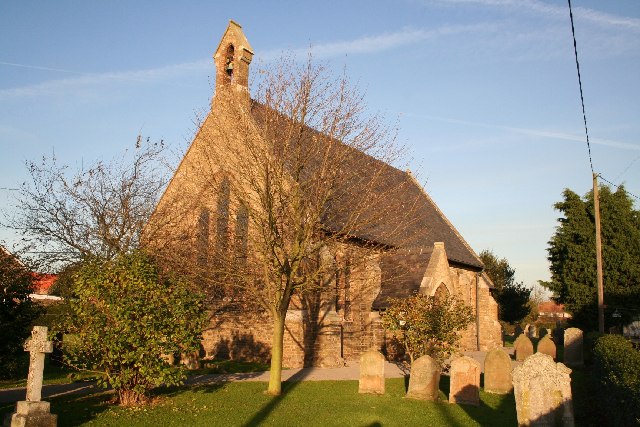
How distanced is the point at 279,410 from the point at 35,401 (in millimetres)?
4857

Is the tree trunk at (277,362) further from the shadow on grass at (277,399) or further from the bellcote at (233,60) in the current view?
the bellcote at (233,60)

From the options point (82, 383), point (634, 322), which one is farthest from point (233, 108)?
point (634, 322)

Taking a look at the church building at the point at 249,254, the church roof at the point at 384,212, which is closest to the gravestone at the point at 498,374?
the church building at the point at 249,254

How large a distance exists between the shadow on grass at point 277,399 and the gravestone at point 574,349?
10712mm

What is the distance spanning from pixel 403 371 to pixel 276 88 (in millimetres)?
10772

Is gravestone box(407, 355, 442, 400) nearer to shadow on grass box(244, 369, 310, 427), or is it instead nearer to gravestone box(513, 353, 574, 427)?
shadow on grass box(244, 369, 310, 427)

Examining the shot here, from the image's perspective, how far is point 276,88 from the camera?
54.0ft

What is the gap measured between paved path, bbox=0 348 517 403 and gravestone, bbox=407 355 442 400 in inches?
139

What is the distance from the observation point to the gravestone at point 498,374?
50.5 feet

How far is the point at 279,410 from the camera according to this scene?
40.1 ft

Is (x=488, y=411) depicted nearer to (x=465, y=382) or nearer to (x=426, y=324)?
(x=465, y=382)

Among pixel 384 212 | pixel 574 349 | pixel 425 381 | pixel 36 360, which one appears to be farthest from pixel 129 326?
pixel 574 349

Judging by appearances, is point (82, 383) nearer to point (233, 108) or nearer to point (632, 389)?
point (233, 108)

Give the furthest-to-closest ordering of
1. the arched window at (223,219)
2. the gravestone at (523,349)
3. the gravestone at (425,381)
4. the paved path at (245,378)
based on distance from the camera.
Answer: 1. the gravestone at (523,349)
2. the arched window at (223,219)
3. the gravestone at (425,381)
4. the paved path at (245,378)
